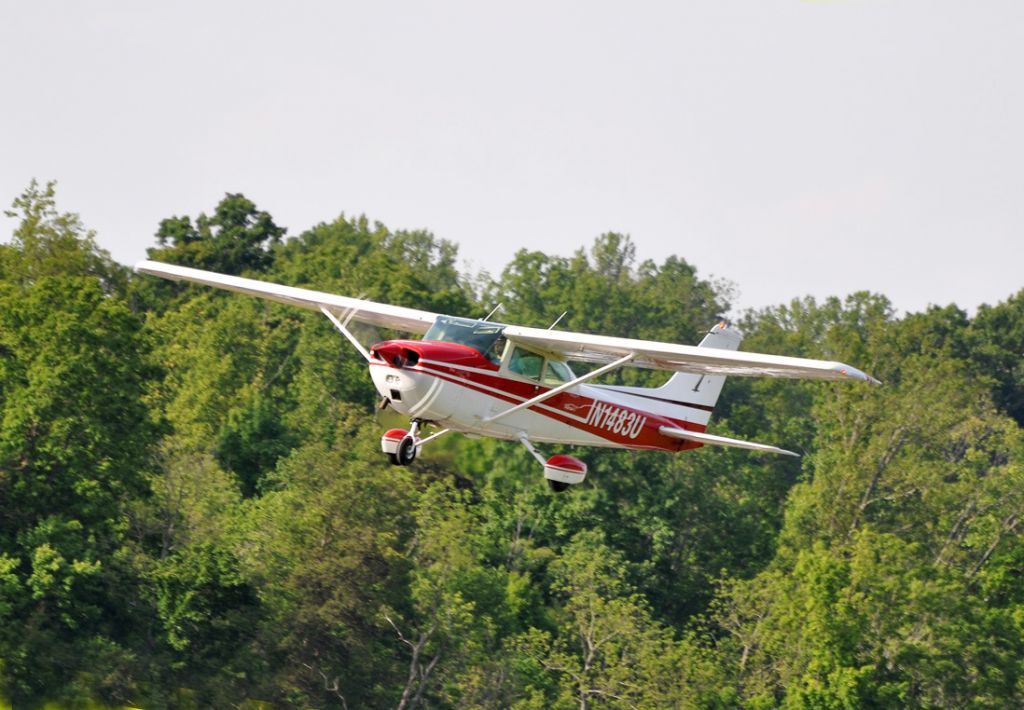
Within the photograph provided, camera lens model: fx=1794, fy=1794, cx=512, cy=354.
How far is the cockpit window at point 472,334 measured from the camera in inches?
885

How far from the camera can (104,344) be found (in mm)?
43625

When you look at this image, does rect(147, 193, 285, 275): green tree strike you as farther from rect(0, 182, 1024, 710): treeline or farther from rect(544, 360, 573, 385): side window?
rect(544, 360, 573, 385): side window

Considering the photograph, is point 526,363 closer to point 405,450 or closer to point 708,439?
point 405,450

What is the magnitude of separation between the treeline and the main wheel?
255 cm

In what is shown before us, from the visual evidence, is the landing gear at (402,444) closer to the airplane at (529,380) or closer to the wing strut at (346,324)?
the airplane at (529,380)

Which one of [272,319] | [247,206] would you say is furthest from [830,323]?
[272,319]

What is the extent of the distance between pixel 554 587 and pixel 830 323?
2263 inches

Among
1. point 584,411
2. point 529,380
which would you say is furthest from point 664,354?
point 584,411

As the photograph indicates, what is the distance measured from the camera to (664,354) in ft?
74.4

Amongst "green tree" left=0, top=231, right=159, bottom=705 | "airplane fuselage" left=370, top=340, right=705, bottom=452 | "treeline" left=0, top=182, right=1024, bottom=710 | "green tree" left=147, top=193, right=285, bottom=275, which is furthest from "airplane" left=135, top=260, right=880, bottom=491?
"green tree" left=147, top=193, right=285, bottom=275

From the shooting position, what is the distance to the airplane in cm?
2173

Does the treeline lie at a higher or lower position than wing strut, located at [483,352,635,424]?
lower

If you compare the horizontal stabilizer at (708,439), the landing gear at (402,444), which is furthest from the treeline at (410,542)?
the horizontal stabilizer at (708,439)

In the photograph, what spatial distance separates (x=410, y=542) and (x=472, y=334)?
23.5 m
